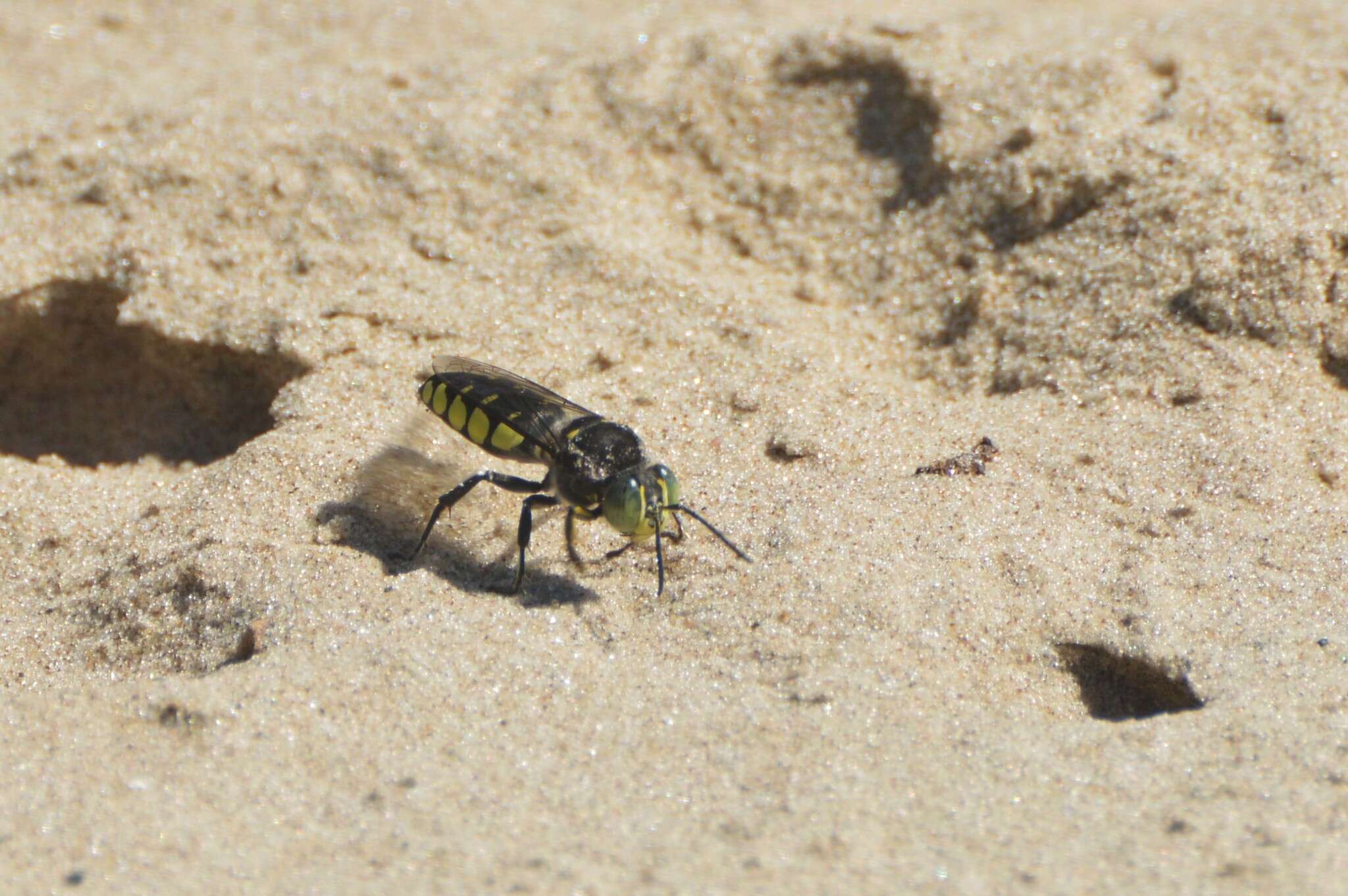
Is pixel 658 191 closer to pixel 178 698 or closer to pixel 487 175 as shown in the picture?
pixel 487 175

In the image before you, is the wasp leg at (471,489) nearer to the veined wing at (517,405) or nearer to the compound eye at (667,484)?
the veined wing at (517,405)

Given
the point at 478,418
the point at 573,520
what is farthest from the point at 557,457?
the point at 478,418

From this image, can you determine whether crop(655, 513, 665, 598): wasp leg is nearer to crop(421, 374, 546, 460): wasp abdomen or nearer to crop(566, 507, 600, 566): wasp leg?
crop(566, 507, 600, 566): wasp leg

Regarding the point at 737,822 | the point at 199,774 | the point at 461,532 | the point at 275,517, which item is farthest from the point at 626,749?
the point at 275,517

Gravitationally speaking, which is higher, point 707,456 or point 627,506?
point 627,506

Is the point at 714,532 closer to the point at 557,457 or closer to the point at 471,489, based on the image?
the point at 557,457
